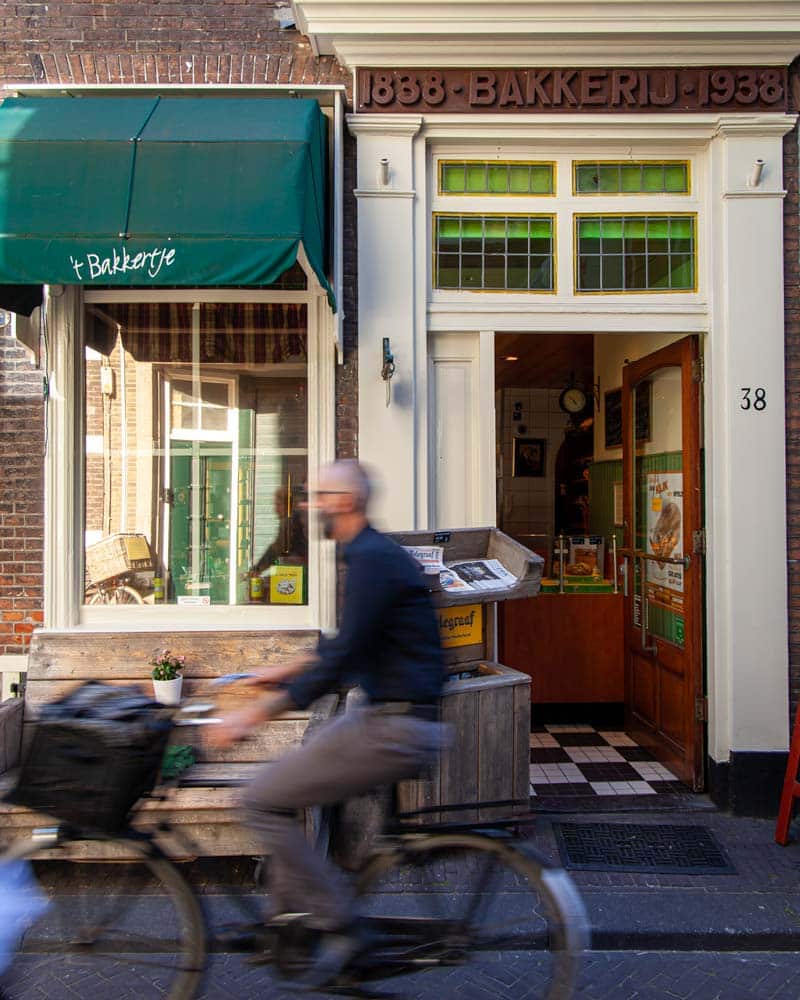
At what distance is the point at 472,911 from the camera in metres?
2.76

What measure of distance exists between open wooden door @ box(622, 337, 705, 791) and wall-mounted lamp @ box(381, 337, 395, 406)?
205 cm

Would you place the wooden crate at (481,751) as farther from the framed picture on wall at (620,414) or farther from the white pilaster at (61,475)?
the framed picture on wall at (620,414)

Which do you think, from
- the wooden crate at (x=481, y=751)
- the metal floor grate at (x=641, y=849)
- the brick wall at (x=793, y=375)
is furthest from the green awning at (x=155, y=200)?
the metal floor grate at (x=641, y=849)

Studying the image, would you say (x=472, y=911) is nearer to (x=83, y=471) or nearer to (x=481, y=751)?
(x=481, y=751)

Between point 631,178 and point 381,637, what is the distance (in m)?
4.19

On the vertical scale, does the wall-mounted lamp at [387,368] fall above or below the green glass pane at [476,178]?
below

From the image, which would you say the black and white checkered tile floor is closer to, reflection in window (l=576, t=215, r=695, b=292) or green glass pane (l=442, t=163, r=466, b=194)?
reflection in window (l=576, t=215, r=695, b=292)

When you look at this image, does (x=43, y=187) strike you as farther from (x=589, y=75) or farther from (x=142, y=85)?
(x=589, y=75)

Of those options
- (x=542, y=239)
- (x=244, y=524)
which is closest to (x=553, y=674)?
(x=244, y=524)

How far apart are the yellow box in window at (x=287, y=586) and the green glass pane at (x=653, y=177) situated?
3.53 m

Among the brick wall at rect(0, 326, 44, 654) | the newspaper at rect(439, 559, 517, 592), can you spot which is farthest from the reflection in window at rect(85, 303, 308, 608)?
the newspaper at rect(439, 559, 517, 592)

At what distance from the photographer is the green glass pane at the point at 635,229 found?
5.44m

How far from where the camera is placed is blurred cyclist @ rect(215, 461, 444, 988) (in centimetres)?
263

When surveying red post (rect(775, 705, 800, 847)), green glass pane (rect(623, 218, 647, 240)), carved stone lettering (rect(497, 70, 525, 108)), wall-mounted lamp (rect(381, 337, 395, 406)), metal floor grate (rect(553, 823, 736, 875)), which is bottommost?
metal floor grate (rect(553, 823, 736, 875))
